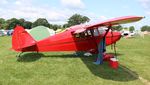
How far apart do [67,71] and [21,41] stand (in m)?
3.71

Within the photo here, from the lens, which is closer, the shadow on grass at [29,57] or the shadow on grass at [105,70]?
the shadow on grass at [105,70]

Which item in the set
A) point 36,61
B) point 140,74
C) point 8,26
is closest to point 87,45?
point 36,61

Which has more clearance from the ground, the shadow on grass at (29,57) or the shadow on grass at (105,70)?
the shadow on grass at (29,57)

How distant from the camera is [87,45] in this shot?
52.3ft

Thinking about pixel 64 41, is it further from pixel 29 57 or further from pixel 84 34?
pixel 29 57

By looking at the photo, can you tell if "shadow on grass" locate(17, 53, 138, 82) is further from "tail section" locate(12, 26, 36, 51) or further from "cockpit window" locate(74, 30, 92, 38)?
"cockpit window" locate(74, 30, 92, 38)

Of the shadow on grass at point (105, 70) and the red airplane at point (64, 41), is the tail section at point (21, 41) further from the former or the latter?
the shadow on grass at point (105, 70)

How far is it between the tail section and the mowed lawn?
664mm

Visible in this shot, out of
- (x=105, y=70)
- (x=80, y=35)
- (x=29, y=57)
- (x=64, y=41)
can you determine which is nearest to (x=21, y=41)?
(x=29, y=57)

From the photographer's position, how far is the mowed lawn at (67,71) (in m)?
11.0

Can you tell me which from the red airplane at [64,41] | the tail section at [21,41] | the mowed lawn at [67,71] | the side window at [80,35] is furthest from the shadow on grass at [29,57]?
the side window at [80,35]

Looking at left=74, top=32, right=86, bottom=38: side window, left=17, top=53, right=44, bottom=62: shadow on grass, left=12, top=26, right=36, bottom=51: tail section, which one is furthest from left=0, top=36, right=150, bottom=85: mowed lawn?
left=74, top=32, right=86, bottom=38: side window

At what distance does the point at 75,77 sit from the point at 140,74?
10.3ft

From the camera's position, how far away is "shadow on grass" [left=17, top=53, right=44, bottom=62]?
1456 cm
